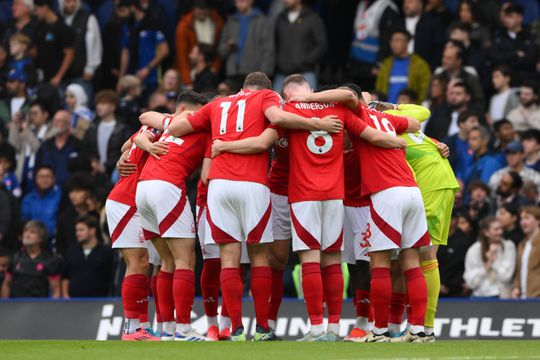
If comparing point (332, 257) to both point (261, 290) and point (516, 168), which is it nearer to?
point (261, 290)

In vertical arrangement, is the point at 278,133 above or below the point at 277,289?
above

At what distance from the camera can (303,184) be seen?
42.2 feet

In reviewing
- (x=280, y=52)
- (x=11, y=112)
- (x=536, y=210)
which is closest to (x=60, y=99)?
(x=11, y=112)

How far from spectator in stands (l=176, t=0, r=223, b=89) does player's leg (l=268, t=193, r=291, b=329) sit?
9236mm

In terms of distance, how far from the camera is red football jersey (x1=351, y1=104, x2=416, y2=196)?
42.3 ft

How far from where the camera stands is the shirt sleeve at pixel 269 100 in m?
13.0

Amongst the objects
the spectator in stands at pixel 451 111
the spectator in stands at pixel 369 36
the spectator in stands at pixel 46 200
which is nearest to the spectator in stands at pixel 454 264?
the spectator in stands at pixel 451 111

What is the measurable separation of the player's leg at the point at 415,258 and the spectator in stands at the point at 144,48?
34.6 feet

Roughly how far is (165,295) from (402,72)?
8309 millimetres

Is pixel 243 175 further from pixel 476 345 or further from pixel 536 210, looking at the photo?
pixel 536 210

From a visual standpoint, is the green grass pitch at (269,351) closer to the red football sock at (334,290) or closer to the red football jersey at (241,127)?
the red football sock at (334,290)

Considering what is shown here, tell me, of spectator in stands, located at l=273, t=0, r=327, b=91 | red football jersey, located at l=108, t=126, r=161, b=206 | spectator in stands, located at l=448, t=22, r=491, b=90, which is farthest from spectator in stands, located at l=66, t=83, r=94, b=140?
red football jersey, located at l=108, t=126, r=161, b=206

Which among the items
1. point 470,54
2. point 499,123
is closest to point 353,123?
point 499,123

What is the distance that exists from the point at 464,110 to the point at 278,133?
6.67m
